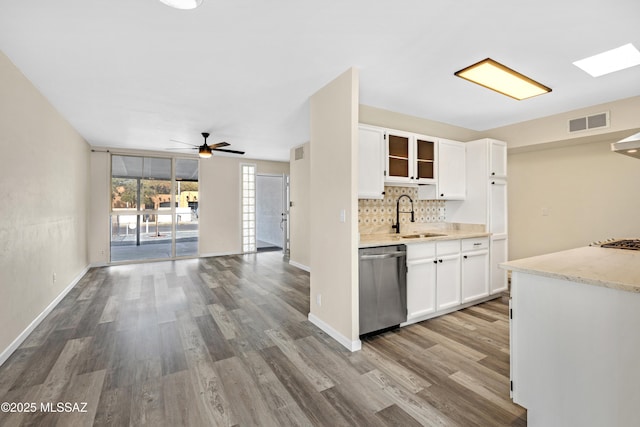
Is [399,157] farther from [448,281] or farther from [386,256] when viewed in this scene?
[448,281]

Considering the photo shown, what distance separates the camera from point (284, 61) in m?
2.44

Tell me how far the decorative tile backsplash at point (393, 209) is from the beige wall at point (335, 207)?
672mm

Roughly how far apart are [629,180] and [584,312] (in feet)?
10.6

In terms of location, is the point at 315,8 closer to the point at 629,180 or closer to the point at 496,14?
the point at 496,14

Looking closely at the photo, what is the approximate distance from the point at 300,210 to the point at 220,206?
7.74ft

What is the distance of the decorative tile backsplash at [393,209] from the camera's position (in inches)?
136

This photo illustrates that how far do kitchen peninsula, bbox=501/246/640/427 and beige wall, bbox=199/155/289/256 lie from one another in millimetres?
6560

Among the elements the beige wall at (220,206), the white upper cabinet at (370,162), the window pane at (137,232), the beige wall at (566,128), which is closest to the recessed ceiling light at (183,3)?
the white upper cabinet at (370,162)

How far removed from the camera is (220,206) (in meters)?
7.18

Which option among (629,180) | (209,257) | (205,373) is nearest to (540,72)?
(629,180)

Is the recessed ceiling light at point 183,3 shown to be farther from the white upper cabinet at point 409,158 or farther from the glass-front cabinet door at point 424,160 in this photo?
the glass-front cabinet door at point 424,160

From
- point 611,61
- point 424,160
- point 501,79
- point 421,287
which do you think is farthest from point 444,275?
point 611,61

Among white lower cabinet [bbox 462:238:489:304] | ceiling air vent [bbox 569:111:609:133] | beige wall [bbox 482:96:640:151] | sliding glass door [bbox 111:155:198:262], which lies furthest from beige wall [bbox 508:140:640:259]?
sliding glass door [bbox 111:155:198:262]

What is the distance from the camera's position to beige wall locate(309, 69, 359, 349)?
253cm
